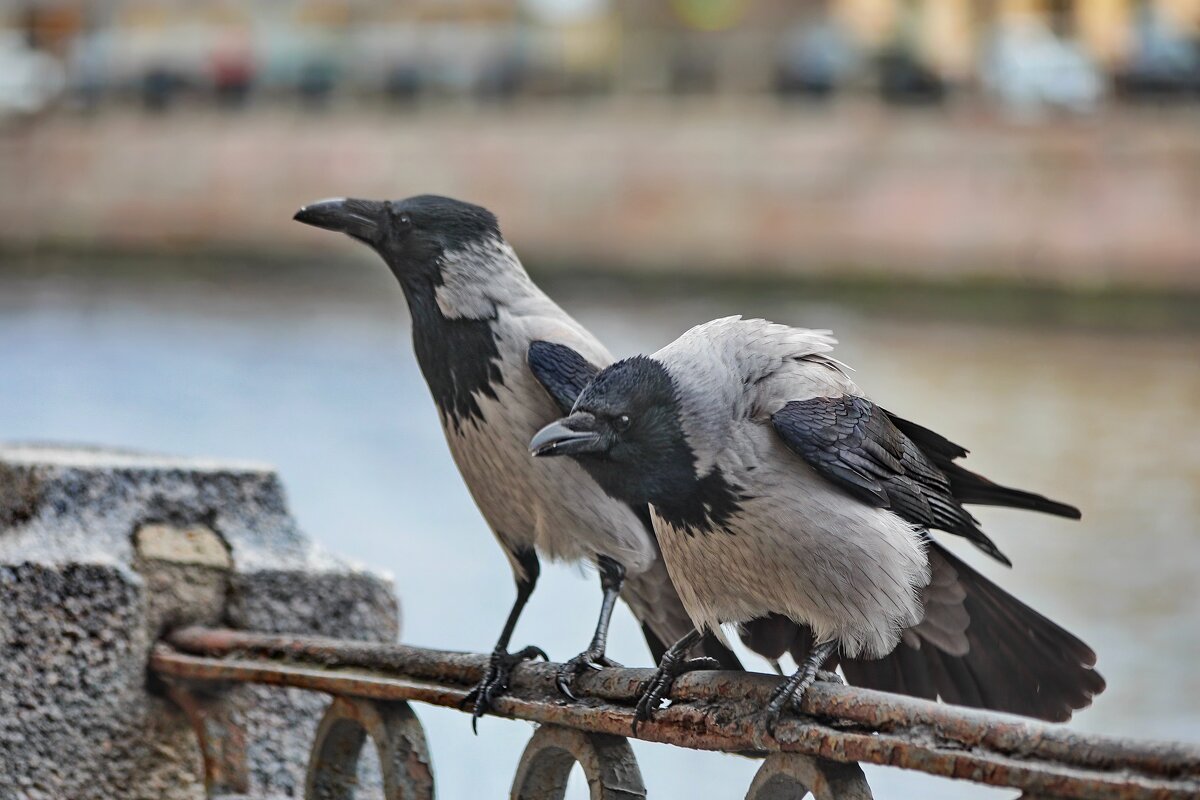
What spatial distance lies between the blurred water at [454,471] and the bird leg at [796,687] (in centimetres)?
70

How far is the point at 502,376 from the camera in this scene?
9.58 feet

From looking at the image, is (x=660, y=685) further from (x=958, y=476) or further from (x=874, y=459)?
(x=958, y=476)

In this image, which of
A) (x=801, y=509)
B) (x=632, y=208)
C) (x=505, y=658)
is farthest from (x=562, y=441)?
(x=632, y=208)

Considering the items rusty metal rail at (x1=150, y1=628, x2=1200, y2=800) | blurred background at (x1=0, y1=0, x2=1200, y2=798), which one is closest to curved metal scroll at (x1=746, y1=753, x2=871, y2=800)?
rusty metal rail at (x1=150, y1=628, x2=1200, y2=800)

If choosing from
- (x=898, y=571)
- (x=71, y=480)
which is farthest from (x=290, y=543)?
(x=898, y=571)

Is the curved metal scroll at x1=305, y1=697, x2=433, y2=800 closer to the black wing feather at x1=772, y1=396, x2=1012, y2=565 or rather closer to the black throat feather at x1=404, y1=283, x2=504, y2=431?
the black throat feather at x1=404, y1=283, x2=504, y2=431

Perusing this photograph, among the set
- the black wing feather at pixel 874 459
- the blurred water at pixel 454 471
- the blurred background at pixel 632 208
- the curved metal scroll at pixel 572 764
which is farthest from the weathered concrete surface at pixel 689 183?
the black wing feather at pixel 874 459

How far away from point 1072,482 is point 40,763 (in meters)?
6.49

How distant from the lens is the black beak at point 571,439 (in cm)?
238

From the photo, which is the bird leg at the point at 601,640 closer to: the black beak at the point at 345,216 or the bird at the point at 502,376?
the bird at the point at 502,376

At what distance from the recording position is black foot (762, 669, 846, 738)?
91.5 inches

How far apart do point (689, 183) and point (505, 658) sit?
24.6 meters

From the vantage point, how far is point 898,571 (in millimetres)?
2465

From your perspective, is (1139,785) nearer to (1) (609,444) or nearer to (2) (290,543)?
(1) (609,444)
